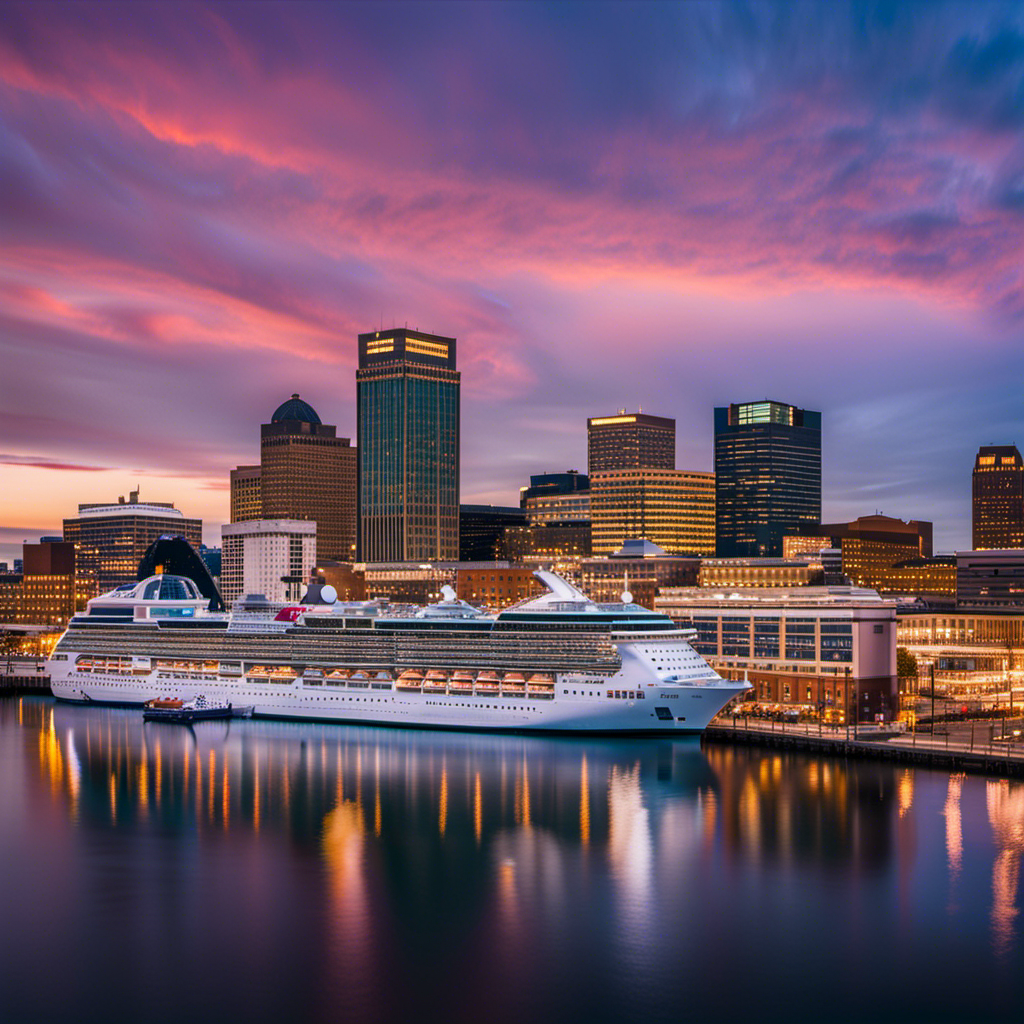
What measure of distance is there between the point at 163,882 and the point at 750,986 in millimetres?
23138

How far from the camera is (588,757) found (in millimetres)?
71438

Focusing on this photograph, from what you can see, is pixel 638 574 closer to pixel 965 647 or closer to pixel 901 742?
pixel 965 647

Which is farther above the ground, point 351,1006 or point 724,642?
point 724,642

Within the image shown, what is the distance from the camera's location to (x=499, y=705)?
82312 mm

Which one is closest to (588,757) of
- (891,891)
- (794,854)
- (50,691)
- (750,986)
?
(794,854)

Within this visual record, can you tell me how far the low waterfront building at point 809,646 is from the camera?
87625 mm

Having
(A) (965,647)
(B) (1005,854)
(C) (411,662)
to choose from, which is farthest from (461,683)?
(A) (965,647)

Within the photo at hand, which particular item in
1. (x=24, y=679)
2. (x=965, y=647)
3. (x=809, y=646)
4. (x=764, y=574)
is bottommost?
(x=24, y=679)

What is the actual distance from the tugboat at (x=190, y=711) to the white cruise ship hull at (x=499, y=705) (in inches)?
47.7

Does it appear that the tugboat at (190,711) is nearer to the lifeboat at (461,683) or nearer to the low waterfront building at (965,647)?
the lifeboat at (461,683)

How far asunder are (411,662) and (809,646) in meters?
30.8

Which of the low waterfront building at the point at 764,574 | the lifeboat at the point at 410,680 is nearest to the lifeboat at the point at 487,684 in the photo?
the lifeboat at the point at 410,680

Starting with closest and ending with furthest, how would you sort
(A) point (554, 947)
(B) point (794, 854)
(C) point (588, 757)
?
1. (A) point (554, 947)
2. (B) point (794, 854)
3. (C) point (588, 757)

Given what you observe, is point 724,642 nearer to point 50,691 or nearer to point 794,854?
Result: point 794,854
